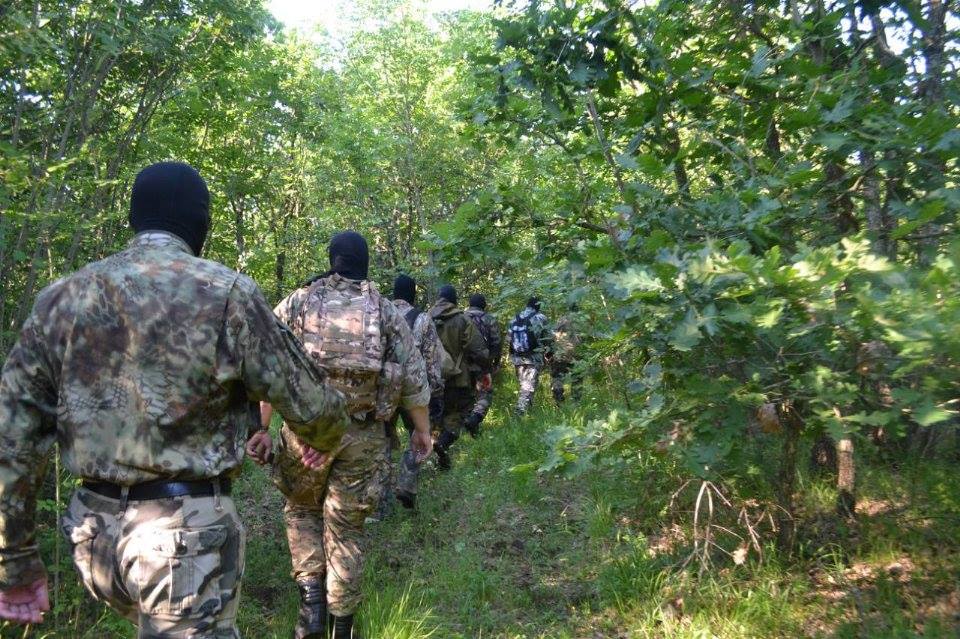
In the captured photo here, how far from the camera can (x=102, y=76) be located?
434 centimetres

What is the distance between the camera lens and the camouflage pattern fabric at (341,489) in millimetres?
3639

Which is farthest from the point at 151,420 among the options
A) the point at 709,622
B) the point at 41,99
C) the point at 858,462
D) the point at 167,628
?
the point at 858,462

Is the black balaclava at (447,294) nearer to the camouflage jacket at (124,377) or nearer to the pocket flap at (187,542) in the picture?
the camouflage jacket at (124,377)

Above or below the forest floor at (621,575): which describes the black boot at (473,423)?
above

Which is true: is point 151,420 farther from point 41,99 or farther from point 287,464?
point 41,99

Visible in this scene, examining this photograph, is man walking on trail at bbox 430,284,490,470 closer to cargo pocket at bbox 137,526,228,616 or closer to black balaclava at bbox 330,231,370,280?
black balaclava at bbox 330,231,370,280

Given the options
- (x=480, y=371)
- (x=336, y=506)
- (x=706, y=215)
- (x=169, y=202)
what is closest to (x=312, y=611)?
(x=336, y=506)

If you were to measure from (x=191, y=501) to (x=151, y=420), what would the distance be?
10.3 inches

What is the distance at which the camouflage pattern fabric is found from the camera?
3639 millimetres

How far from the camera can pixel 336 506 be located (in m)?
3.68

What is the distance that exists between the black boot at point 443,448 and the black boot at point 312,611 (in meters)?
3.49

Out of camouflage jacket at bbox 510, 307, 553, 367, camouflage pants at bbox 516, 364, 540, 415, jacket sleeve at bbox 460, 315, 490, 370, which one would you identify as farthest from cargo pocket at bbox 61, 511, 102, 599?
camouflage pants at bbox 516, 364, 540, 415

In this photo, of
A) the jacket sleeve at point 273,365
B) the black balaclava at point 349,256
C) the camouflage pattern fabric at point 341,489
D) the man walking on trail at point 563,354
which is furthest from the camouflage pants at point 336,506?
the man walking on trail at point 563,354

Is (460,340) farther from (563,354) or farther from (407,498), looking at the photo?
(407,498)
